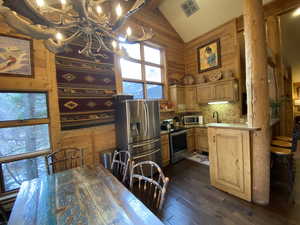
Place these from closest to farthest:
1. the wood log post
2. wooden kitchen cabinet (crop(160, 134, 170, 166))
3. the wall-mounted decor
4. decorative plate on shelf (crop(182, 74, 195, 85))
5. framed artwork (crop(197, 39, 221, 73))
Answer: the wood log post
the wall-mounted decor
wooden kitchen cabinet (crop(160, 134, 170, 166))
framed artwork (crop(197, 39, 221, 73))
decorative plate on shelf (crop(182, 74, 195, 85))

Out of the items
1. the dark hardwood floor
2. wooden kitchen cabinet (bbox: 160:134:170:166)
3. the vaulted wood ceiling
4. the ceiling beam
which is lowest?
the dark hardwood floor

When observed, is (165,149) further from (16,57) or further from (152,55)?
(16,57)

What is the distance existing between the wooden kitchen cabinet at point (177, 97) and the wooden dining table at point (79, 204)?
3.42 metres

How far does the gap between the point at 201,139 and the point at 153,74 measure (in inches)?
102

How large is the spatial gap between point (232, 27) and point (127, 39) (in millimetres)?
3796

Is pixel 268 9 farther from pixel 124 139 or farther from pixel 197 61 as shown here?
pixel 124 139

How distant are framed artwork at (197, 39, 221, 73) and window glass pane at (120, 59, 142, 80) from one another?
221cm

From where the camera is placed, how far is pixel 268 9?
352 cm

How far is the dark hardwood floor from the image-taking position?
1722 millimetres

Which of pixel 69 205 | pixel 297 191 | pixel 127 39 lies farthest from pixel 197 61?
pixel 69 205

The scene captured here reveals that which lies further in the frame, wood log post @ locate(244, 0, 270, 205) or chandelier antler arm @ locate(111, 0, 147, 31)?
wood log post @ locate(244, 0, 270, 205)

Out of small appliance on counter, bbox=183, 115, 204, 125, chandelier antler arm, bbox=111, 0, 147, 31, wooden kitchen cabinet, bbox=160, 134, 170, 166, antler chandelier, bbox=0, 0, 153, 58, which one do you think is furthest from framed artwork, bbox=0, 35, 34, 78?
small appliance on counter, bbox=183, 115, 204, 125

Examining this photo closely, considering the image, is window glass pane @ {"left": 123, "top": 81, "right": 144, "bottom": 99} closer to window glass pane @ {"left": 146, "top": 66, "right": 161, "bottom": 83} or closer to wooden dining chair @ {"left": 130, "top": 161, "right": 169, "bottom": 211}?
window glass pane @ {"left": 146, "top": 66, "right": 161, "bottom": 83}

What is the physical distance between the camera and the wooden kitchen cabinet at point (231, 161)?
6.66 ft
